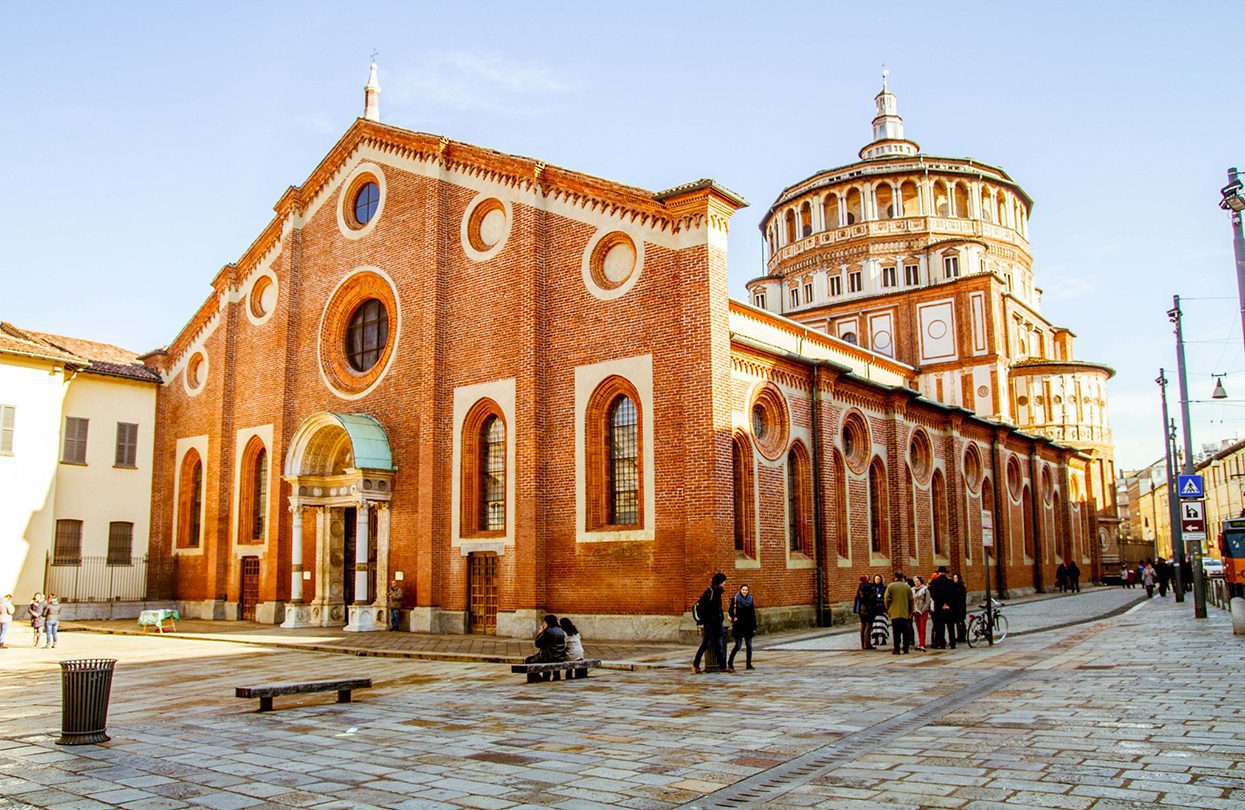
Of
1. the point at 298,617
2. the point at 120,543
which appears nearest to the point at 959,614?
the point at 298,617

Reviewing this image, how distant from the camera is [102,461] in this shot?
32.7 meters

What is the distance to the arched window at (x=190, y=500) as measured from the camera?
108 feet

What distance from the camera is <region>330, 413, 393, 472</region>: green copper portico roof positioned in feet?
82.6

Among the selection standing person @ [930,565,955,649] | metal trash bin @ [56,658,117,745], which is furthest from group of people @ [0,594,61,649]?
standing person @ [930,565,955,649]

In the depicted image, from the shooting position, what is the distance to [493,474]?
24594mm

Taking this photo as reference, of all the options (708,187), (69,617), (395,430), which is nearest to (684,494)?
(708,187)

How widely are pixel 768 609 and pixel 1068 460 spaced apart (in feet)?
103

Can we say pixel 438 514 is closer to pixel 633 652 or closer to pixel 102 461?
pixel 633 652

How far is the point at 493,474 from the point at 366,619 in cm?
502

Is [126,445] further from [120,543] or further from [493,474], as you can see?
[493,474]

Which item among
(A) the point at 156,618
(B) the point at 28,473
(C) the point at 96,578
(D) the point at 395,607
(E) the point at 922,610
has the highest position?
(B) the point at 28,473

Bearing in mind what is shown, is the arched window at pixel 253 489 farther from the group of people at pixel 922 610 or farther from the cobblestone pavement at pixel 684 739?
the group of people at pixel 922 610

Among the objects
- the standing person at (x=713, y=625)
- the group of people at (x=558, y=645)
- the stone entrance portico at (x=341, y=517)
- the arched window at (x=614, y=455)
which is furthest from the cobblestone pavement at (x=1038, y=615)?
the stone entrance portico at (x=341, y=517)

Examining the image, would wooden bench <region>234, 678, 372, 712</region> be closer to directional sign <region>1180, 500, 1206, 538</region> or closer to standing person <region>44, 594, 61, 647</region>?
standing person <region>44, 594, 61, 647</region>
